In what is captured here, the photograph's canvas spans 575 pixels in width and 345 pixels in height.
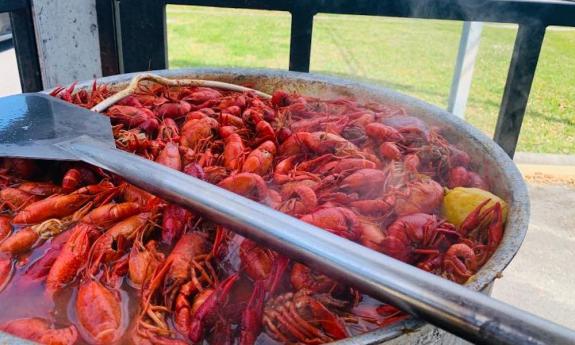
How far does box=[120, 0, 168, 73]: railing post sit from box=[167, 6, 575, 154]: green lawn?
671cm

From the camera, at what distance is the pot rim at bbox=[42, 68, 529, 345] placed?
1.30m

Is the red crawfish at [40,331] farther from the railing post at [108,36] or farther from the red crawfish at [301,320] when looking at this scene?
the railing post at [108,36]

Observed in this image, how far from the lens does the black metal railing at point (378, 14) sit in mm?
3113

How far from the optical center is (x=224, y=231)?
1680 millimetres

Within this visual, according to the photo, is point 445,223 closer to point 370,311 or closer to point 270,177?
point 370,311

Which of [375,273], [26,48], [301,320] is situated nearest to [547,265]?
[301,320]

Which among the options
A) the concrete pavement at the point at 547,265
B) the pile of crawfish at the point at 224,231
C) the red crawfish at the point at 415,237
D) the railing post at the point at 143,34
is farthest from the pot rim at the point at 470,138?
the concrete pavement at the point at 547,265

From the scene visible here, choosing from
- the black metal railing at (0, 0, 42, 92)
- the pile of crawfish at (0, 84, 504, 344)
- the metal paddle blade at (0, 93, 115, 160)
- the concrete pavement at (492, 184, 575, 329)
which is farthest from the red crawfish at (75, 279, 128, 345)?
the concrete pavement at (492, 184, 575, 329)

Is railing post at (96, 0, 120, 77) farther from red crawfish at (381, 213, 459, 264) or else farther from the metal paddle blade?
red crawfish at (381, 213, 459, 264)

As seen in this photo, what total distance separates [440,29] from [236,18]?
291 inches

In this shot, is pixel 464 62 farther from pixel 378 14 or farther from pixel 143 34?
Answer: pixel 143 34

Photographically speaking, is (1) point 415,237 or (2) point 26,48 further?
(2) point 26,48

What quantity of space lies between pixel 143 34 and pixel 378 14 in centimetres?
169

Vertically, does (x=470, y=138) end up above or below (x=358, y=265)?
below
